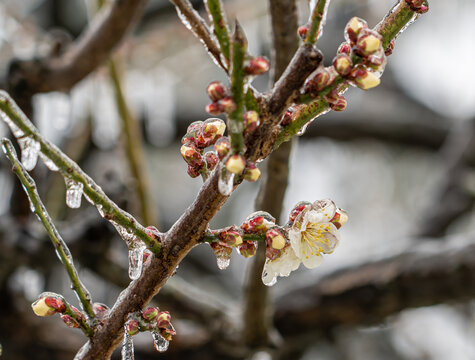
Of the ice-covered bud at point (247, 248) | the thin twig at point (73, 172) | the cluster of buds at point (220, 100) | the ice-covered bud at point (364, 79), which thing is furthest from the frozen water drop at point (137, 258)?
the ice-covered bud at point (364, 79)

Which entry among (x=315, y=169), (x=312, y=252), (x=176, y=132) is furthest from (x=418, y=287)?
(x=315, y=169)

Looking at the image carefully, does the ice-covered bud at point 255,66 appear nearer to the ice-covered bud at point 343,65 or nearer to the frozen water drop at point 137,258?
the ice-covered bud at point 343,65

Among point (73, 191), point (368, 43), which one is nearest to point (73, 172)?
point (73, 191)

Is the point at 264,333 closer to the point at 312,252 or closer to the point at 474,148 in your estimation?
the point at 312,252

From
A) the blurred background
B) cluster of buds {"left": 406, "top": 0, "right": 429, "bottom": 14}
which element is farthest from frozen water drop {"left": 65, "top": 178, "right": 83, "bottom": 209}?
the blurred background

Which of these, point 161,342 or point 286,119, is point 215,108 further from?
point 161,342
